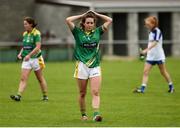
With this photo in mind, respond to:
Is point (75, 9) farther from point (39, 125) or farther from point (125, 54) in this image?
point (39, 125)

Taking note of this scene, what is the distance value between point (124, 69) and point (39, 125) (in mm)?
18666

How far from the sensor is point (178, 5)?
152 ft

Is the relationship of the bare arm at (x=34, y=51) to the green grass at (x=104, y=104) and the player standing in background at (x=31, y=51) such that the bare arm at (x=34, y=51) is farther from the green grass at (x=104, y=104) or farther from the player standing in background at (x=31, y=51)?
the green grass at (x=104, y=104)

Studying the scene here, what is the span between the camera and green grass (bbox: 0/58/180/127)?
14.7 meters

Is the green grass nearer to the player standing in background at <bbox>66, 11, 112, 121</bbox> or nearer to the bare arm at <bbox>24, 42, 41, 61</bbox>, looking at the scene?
the player standing in background at <bbox>66, 11, 112, 121</bbox>

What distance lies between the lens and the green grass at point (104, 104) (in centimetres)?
1473

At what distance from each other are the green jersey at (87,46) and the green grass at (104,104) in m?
1.15

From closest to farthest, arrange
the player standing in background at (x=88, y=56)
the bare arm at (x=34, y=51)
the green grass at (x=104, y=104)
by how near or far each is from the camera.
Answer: the player standing in background at (x=88, y=56) < the green grass at (x=104, y=104) < the bare arm at (x=34, y=51)

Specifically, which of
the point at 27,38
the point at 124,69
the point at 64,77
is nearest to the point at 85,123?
the point at 27,38

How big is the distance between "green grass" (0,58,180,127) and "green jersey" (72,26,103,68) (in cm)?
115

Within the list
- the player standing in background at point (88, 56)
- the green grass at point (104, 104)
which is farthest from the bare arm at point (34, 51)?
the player standing in background at point (88, 56)

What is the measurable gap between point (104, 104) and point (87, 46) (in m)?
4.00

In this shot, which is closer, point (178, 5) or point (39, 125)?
point (39, 125)

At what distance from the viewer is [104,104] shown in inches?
717
